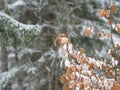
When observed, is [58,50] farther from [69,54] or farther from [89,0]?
[69,54]

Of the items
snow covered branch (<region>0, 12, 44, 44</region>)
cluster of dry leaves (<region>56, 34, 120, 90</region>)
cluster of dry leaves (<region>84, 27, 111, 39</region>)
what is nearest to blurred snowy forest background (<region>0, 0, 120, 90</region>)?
snow covered branch (<region>0, 12, 44, 44</region>)

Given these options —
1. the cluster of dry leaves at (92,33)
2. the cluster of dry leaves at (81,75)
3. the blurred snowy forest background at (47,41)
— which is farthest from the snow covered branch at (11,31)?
the blurred snowy forest background at (47,41)

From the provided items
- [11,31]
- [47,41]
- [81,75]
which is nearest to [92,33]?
[81,75]

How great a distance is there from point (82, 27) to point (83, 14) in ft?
2.12

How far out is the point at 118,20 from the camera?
9844 millimetres

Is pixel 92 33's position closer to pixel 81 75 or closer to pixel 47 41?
pixel 81 75

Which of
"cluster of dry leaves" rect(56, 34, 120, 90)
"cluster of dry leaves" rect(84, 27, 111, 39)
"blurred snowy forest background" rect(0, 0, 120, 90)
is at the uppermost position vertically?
"cluster of dry leaves" rect(84, 27, 111, 39)

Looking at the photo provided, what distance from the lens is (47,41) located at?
33.7 feet

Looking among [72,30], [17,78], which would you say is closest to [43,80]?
[17,78]

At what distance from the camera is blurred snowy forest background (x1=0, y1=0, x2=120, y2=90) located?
932 centimetres

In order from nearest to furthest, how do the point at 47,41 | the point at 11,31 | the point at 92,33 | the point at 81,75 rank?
the point at 81,75
the point at 92,33
the point at 11,31
the point at 47,41

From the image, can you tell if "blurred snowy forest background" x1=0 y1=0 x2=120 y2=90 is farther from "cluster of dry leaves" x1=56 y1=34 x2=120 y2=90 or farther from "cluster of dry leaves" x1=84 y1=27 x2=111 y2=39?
"cluster of dry leaves" x1=56 y1=34 x2=120 y2=90

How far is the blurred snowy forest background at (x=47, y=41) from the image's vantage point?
9.32 metres

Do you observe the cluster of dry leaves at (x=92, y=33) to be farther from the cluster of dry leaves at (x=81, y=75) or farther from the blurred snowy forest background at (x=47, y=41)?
the blurred snowy forest background at (x=47, y=41)
